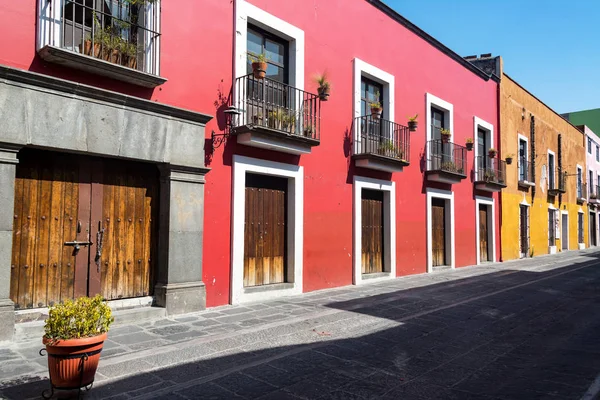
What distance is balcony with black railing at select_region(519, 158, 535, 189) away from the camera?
2042 cm

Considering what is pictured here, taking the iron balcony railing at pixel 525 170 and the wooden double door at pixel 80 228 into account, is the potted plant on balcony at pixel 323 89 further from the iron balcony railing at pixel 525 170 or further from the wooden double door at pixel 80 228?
the iron balcony railing at pixel 525 170

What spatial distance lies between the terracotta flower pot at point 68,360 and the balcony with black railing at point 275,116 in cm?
493

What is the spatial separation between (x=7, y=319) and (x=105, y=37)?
3.89 metres

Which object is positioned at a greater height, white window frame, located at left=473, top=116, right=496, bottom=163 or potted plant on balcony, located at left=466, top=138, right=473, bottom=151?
white window frame, located at left=473, top=116, right=496, bottom=163

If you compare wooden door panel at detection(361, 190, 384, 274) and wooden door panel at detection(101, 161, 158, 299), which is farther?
wooden door panel at detection(361, 190, 384, 274)

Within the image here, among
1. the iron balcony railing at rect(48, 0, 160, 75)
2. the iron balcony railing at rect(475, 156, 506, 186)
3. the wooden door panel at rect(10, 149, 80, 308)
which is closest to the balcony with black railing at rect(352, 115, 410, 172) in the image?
the iron balcony railing at rect(475, 156, 506, 186)

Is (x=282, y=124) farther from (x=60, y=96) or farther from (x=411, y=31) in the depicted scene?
(x=411, y=31)

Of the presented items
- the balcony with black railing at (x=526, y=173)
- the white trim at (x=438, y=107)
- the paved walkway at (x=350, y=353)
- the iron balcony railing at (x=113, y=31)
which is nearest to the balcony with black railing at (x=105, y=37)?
the iron balcony railing at (x=113, y=31)

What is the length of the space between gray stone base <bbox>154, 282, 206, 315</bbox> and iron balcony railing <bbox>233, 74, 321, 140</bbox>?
9.62 ft

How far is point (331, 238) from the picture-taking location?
1020cm

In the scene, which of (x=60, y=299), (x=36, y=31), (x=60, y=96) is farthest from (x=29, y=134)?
(x=60, y=299)

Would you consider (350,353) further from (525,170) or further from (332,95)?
(525,170)

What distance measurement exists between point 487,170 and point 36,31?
49.9ft

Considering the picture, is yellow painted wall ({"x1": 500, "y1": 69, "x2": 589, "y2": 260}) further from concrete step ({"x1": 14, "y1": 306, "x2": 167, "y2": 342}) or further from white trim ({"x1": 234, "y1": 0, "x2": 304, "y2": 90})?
concrete step ({"x1": 14, "y1": 306, "x2": 167, "y2": 342})
